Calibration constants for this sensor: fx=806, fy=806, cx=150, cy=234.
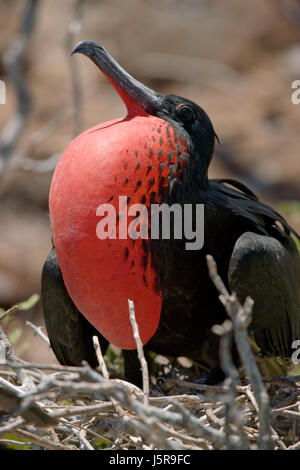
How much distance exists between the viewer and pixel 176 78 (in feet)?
28.7

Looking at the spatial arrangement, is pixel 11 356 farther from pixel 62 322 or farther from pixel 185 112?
pixel 185 112

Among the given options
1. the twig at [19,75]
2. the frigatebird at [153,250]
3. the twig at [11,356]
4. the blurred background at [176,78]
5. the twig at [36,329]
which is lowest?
the twig at [11,356]

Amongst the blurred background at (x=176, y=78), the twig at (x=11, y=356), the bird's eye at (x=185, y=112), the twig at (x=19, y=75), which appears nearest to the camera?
the twig at (x=11, y=356)

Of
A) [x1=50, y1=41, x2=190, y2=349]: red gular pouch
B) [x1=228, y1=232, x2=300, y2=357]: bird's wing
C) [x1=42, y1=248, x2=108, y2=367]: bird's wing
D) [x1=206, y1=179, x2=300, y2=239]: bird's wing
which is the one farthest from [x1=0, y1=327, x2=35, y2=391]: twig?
[x1=206, y1=179, x2=300, y2=239]: bird's wing

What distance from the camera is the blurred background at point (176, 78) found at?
25.5 feet

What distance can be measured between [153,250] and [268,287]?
0.42 m

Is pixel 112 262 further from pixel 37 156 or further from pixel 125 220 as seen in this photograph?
pixel 37 156

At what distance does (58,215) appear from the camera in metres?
2.62

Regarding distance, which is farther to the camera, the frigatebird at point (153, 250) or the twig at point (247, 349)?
the frigatebird at point (153, 250)

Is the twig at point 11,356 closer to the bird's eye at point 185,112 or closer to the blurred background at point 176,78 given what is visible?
the bird's eye at point 185,112

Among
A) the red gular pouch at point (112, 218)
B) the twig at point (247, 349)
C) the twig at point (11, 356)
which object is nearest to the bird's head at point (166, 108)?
the red gular pouch at point (112, 218)
